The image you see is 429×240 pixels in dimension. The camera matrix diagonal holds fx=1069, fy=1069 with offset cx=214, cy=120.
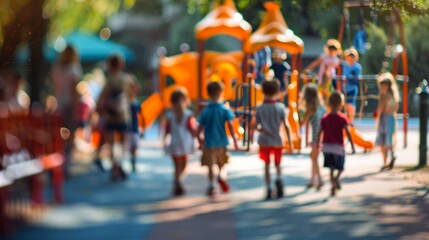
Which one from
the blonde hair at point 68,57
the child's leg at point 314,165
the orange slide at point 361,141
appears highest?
the blonde hair at point 68,57

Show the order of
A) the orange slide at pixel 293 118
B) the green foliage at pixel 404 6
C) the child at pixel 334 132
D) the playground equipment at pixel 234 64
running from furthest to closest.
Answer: the playground equipment at pixel 234 64 < the orange slide at pixel 293 118 < the child at pixel 334 132 < the green foliage at pixel 404 6

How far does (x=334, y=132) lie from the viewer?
10.5 meters

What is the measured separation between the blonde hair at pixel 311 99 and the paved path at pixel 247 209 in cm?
97

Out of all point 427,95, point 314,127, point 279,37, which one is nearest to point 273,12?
point 279,37

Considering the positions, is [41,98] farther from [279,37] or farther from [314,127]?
[314,127]

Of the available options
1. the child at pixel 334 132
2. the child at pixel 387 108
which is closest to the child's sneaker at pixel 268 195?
the child at pixel 334 132

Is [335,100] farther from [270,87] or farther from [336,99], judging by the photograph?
[270,87]

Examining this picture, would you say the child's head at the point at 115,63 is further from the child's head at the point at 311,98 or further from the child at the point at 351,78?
the child at the point at 351,78

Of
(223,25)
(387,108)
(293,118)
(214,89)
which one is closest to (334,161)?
(214,89)

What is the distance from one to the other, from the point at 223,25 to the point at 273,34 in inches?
149

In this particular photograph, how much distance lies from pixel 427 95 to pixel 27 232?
269 inches

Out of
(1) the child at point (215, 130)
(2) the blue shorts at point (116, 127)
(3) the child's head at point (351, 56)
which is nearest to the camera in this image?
(1) the child at point (215, 130)

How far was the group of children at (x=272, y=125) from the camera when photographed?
10539mm

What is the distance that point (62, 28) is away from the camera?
62.5ft
